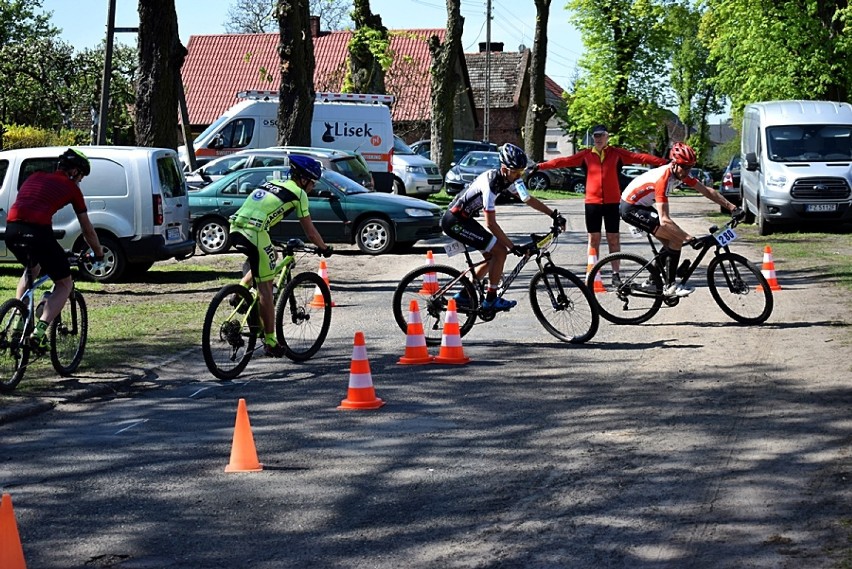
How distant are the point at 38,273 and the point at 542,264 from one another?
463 centimetres

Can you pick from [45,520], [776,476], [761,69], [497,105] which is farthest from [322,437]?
[497,105]

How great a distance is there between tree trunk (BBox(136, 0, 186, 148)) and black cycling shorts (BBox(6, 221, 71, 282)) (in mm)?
11162

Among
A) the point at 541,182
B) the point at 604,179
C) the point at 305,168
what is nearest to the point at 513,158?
the point at 305,168

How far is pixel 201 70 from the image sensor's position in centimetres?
7106

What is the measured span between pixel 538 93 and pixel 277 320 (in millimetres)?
41848

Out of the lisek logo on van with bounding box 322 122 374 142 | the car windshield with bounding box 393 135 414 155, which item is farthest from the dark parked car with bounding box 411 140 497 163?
the lisek logo on van with bounding box 322 122 374 142

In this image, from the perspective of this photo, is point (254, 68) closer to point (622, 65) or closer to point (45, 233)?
point (622, 65)

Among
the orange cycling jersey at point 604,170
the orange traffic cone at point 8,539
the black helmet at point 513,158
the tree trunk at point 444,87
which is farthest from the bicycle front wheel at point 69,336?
the tree trunk at point 444,87

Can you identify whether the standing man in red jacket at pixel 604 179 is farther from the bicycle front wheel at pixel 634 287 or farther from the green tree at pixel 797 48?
the green tree at pixel 797 48

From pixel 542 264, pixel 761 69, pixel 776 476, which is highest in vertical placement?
pixel 761 69

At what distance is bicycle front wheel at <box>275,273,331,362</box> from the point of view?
39.7 ft

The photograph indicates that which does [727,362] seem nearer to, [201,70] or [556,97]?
[201,70]

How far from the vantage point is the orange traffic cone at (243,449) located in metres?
7.92

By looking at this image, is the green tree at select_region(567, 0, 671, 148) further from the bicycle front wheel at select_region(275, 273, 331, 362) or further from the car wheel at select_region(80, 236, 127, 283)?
the bicycle front wheel at select_region(275, 273, 331, 362)
